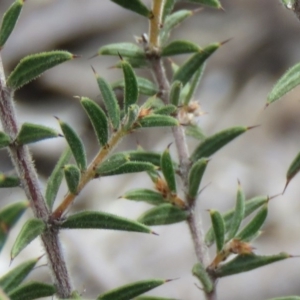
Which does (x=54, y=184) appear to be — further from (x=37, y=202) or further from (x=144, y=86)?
(x=144, y=86)

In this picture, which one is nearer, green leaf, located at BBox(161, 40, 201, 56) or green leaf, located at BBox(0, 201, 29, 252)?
green leaf, located at BBox(0, 201, 29, 252)

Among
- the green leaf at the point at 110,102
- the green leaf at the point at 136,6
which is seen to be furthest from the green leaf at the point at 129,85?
the green leaf at the point at 136,6

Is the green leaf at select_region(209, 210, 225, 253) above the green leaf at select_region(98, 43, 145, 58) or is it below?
below

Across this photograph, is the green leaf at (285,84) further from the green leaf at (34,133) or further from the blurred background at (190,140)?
the blurred background at (190,140)

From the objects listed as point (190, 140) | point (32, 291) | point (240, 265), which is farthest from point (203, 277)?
point (190, 140)

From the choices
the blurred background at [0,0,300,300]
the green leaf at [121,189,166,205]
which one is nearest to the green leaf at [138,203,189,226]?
the green leaf at [121,189,166,205]

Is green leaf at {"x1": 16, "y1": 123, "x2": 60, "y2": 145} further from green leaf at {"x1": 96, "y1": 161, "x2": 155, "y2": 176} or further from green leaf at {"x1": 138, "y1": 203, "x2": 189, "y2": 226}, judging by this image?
green leaf at {"x1": 138, "y1": 203, "x2": 189, "y2": 226}
